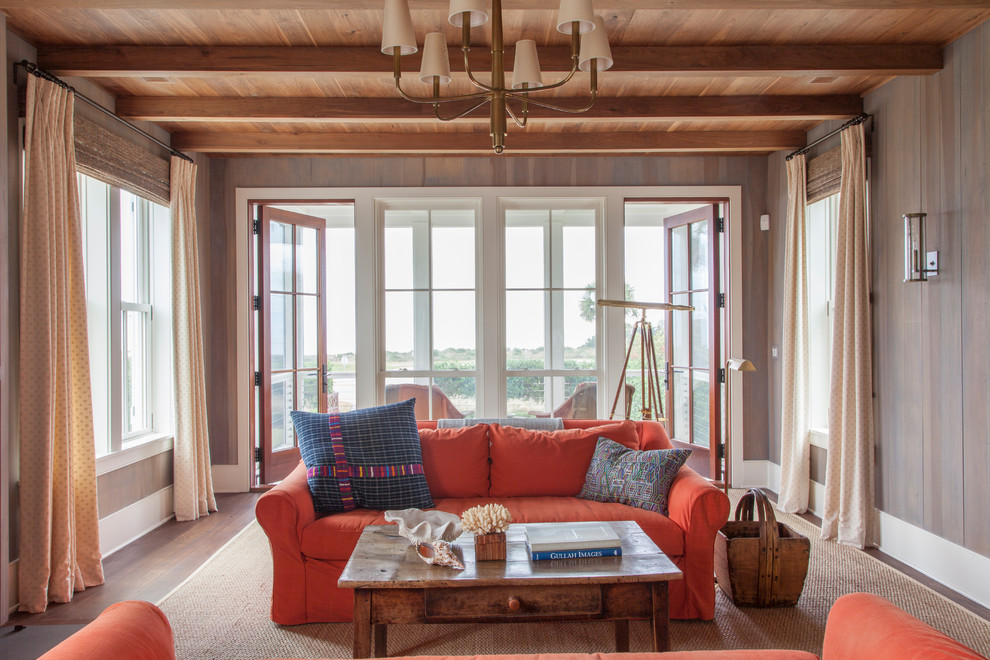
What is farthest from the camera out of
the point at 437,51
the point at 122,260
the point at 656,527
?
the point at 122,260

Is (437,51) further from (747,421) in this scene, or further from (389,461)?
(747,421)

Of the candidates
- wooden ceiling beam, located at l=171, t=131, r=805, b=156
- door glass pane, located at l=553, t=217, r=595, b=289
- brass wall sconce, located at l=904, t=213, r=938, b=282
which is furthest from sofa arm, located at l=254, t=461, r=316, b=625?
brass wall sconce, located at l=904, t=213, r=938, b=282

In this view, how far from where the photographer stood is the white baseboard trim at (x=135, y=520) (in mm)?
3506

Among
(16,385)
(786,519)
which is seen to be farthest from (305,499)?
(786,519)

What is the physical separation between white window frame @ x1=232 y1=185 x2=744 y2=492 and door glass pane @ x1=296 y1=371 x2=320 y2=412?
0.46 metres

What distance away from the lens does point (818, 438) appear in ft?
14.0

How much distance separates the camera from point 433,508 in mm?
2895

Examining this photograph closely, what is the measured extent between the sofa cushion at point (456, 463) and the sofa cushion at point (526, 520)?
0.11m

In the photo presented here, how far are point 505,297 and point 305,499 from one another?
2515 mm

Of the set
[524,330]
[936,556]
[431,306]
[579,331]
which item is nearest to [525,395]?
[524,330]

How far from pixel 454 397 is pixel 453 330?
52cm

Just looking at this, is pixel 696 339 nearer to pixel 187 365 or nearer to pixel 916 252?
pixel 916 252

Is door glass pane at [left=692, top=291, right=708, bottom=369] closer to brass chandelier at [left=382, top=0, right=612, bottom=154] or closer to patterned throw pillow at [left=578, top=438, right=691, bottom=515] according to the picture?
patterned throw pillow at [left=578, top=438, right=691, bottom=515]

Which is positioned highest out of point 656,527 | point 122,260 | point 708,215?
point 708,215
